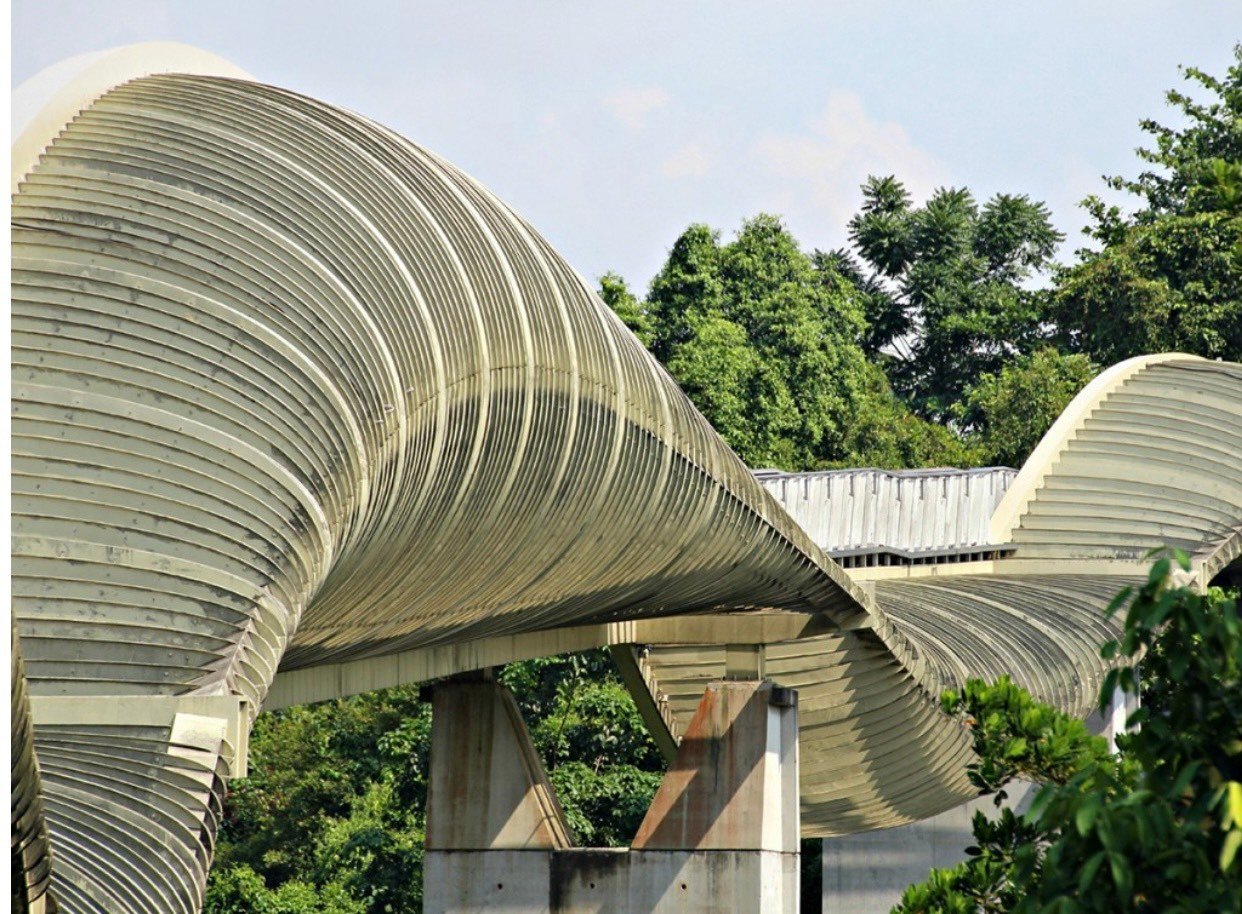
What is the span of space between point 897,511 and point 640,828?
9458 millimetres

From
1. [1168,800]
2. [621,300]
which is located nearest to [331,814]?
[621,300]

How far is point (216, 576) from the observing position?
451 inches

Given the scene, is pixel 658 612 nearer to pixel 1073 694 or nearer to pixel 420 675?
pixel 420 675

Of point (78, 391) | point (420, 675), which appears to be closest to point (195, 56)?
point (78, 391)

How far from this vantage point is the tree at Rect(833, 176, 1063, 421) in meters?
56.7

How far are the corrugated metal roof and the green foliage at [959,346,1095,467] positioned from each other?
1425 centimetres

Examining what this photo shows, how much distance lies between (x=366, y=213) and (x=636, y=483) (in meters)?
4.71

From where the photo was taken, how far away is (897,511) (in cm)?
3148

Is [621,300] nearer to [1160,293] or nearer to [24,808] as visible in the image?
[1160,293]

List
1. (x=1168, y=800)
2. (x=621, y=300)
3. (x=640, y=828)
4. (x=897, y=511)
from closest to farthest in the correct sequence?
(x=1168, y=800)
(x=640, y=828)
(x=897, y=511)
(x=621, y=300)

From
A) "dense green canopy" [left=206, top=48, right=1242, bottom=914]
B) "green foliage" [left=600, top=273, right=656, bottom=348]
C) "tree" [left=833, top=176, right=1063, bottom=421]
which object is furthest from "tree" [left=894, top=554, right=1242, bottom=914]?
"tree" [left=833, top=176, right=1063, bottom=421]

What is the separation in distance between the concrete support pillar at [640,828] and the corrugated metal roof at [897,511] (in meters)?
8.22

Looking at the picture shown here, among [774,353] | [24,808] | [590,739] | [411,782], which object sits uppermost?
[774,353]

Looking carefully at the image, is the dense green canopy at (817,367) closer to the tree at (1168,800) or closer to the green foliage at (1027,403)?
the green foliage at (1027,403)
